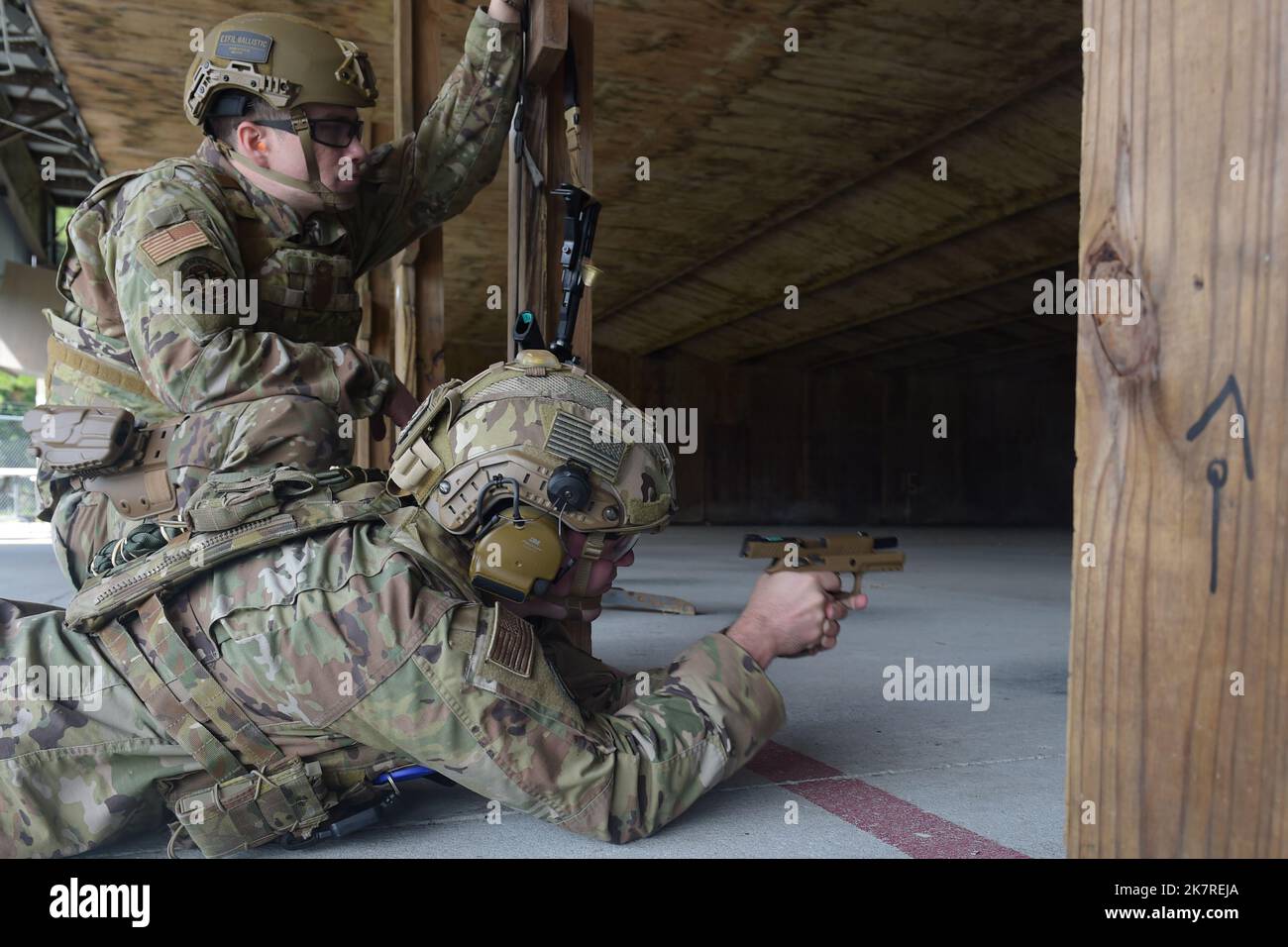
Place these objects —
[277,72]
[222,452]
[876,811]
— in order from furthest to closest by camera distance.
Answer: [277,72], [222,452], [876,811]

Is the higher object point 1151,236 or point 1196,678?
point 1151,236

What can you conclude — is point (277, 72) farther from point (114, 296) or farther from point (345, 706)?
point (345, 706)

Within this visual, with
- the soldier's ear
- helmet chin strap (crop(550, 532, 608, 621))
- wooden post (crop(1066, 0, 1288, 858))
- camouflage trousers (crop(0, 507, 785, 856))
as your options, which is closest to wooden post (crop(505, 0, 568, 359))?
the soldier's ear

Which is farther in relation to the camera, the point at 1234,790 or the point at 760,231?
the point at 760,231

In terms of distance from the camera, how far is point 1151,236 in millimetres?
872

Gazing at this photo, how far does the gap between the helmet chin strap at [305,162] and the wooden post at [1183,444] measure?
6.82ft

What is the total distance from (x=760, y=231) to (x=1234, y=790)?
33.5 feet

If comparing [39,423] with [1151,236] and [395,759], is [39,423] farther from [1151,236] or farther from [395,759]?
[1151,236]

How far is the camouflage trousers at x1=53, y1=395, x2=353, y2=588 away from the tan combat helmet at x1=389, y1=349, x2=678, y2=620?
1.75 feet

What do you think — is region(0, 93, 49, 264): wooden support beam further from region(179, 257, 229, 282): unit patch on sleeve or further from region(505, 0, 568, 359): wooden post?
region(179, 257, 229, 282): unit patch on sleeve

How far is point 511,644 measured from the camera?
5.29ft

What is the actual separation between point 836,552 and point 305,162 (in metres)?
1.66

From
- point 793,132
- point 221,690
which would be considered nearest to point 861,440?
point 793,132
